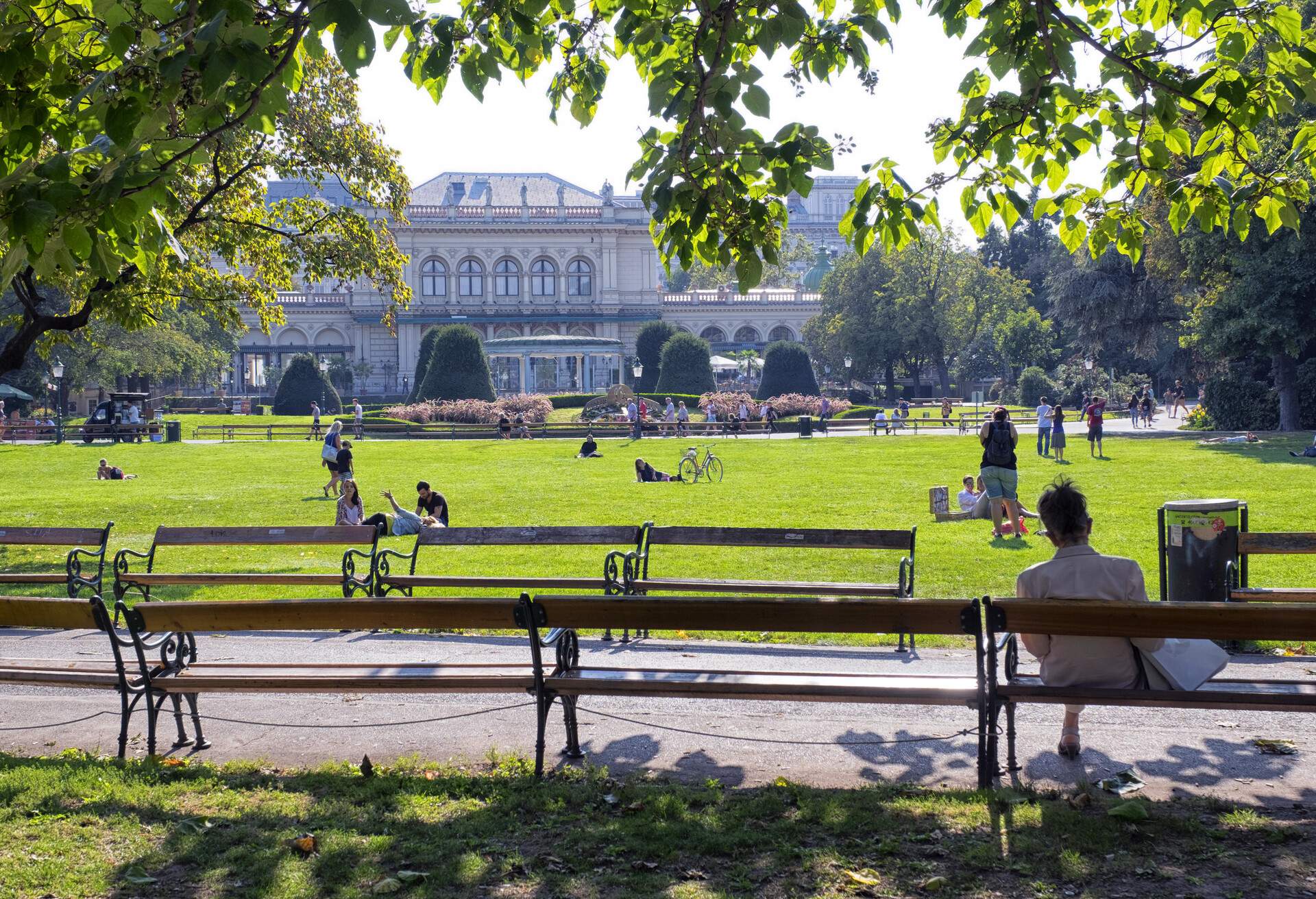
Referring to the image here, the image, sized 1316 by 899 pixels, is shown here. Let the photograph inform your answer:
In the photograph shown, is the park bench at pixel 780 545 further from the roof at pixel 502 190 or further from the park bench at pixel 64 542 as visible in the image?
the roof at pixel 502 190

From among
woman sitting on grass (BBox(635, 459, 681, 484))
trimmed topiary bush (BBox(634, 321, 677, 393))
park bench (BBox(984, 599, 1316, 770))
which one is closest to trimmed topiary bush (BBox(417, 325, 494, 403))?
trimmed topiary bush (BBox(634, 321, 677, 393))

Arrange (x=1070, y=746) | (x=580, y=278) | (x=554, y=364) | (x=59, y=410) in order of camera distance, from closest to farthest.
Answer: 1. (x=1070, y=746)
2. (x=59, y=410)
3. (x=554, y=364)
4. (x=580, y=278)

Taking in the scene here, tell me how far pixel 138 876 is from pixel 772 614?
2645 mm

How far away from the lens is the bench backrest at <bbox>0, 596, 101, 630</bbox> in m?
5.82

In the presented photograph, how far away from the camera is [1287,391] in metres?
35.0

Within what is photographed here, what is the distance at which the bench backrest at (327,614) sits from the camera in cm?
553

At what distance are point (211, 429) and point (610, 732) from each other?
4354cm

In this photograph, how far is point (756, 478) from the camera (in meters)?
24.1

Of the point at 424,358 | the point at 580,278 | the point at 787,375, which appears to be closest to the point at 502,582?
the point at 787,375

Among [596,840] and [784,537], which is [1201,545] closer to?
[784,537]

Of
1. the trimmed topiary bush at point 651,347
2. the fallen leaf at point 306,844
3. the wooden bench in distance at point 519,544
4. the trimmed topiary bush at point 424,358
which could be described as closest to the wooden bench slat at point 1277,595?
the wooden bench in distance at point 519,544

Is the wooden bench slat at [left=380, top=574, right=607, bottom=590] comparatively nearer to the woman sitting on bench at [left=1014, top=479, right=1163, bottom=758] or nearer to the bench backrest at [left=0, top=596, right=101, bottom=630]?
the bench backrest at [left=0, top=596, right=101, bottom=630]

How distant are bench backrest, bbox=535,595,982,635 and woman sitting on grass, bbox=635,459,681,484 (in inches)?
682

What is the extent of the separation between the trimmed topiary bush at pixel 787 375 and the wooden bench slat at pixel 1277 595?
47.9 m
